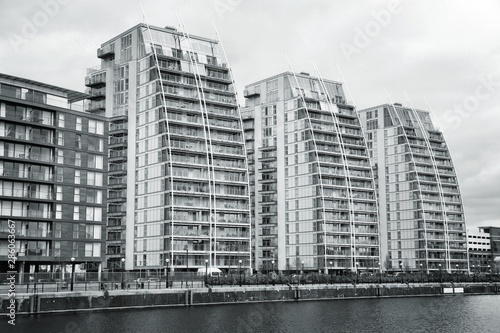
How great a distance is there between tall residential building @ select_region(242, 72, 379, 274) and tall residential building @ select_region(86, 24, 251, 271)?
2242 cm

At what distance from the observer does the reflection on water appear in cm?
6606

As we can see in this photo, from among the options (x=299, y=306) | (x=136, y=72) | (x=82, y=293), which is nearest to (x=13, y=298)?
(x=82, y=293)

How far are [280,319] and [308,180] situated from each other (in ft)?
301

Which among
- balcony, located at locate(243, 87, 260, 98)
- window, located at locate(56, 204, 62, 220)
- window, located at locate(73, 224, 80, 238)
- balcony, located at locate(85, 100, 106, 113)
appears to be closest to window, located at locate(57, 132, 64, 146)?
window, located at locate(56, 204, 62, 220)

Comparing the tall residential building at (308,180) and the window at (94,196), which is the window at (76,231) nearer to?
the window at (94,196)

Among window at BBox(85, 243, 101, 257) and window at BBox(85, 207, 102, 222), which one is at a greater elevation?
window at BBox(85, 207, 102, 222)

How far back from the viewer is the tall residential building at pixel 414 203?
189625mm

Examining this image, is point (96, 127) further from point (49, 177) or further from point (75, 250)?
point (75, 250)

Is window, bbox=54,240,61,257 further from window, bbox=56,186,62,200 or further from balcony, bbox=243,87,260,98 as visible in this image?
balcony, bbox=243,87,260,98

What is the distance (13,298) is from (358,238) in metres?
113

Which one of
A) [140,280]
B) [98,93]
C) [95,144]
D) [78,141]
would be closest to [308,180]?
[98,93]

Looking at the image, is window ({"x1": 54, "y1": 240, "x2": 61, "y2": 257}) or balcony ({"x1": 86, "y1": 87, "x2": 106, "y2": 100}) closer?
window ({"x1": 54, "y1": 240, "x2": 61, "y2": 257})

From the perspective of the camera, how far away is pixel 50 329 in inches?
2408

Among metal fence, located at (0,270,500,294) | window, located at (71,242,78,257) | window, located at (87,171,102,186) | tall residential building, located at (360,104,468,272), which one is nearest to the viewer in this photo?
metal fence, located at (0,270,500,294)
